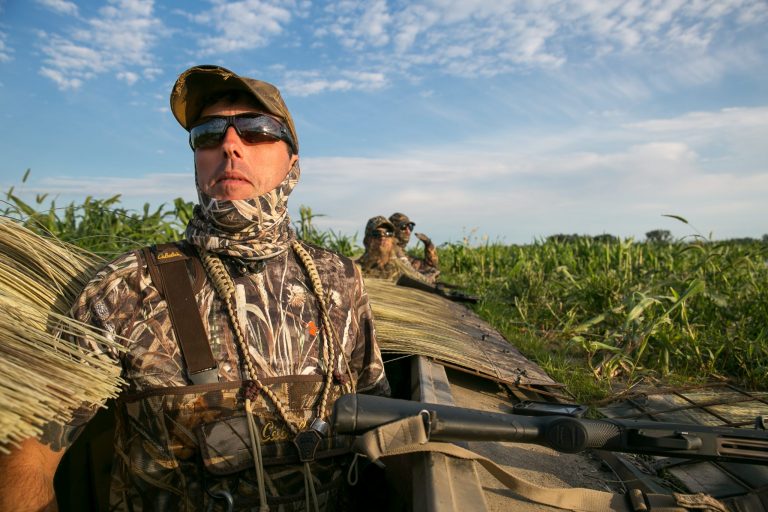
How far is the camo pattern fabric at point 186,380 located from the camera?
197cm

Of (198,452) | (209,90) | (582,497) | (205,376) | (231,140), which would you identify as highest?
(209,90)

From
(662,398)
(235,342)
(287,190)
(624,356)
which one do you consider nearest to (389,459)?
(235,342)

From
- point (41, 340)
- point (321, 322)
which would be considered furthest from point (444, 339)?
point (41, 340)

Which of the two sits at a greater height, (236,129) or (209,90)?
(209,90)

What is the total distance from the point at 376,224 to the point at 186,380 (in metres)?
6.89

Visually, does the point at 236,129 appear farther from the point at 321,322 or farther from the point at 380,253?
the point at 380,253

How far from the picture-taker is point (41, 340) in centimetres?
174

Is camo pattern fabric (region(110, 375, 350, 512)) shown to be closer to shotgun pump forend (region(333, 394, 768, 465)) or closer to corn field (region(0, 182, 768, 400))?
shotgun pump forend (region(333, 394, 768, 465))

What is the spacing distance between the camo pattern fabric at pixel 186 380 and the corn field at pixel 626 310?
1.00m

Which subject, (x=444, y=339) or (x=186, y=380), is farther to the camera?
(x=444, y=339)

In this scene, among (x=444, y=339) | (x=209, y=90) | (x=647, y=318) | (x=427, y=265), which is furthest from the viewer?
(x=427, y=265)

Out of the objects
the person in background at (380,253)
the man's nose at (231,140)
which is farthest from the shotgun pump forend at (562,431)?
the person in background at (380,253)

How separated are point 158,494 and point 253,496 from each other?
1.09 ft

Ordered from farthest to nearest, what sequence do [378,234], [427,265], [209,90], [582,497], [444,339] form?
[427,265], [378,234], [444,339], [209,90], [582,497]
